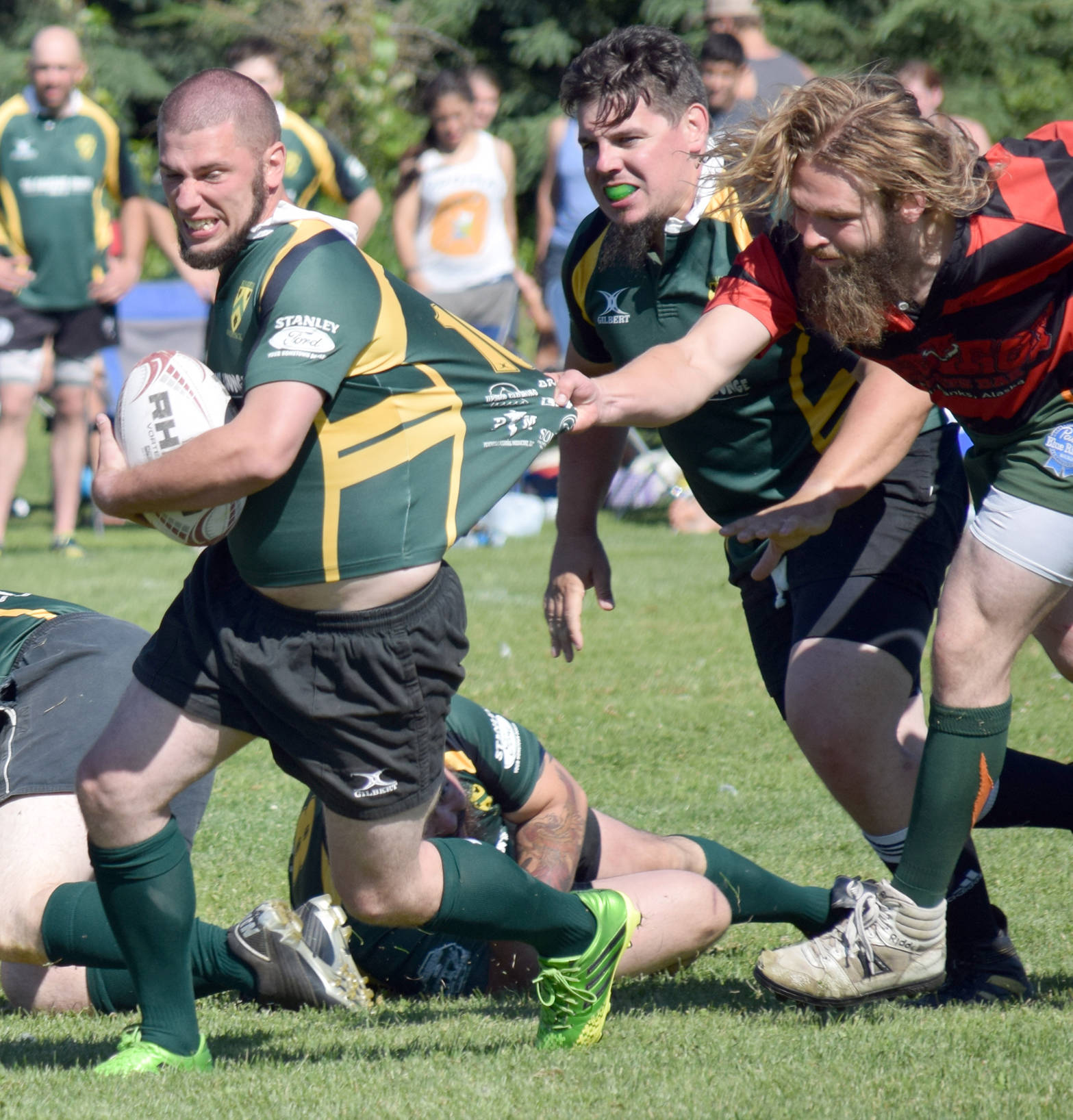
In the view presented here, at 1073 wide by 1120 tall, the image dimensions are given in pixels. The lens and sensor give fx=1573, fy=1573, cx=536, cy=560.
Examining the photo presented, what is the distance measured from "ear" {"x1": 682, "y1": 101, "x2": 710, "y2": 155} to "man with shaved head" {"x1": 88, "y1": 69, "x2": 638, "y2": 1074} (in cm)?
99

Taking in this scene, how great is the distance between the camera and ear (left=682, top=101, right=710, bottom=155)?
386 centimetres

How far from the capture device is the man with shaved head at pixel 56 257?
30.9 ft

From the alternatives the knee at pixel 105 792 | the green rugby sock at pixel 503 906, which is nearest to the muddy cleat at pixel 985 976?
the green rugby sock at pixel 503 906

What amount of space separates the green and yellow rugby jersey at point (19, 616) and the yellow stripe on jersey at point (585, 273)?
148 cm

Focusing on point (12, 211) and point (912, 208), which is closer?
point (912, 208)

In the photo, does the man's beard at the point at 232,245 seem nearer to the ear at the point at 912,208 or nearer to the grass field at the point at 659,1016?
the ear at the point at 912,208

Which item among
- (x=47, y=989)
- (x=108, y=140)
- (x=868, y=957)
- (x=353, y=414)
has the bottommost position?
(x=47, y=989)

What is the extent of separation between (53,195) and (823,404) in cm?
702

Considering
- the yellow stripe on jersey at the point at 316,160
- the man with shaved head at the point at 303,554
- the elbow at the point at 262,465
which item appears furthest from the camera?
the yellow stripe on jersey at the point at 316,160

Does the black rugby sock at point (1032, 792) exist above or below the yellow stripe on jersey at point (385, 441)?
below

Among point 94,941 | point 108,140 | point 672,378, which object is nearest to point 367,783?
point 94,941

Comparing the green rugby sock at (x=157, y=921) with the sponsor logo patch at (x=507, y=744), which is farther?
the sponsor logo patch at (x=507, y=744)

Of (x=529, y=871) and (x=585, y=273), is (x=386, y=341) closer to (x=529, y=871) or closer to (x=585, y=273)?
(x=585, y=273)

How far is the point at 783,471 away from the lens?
388cm
